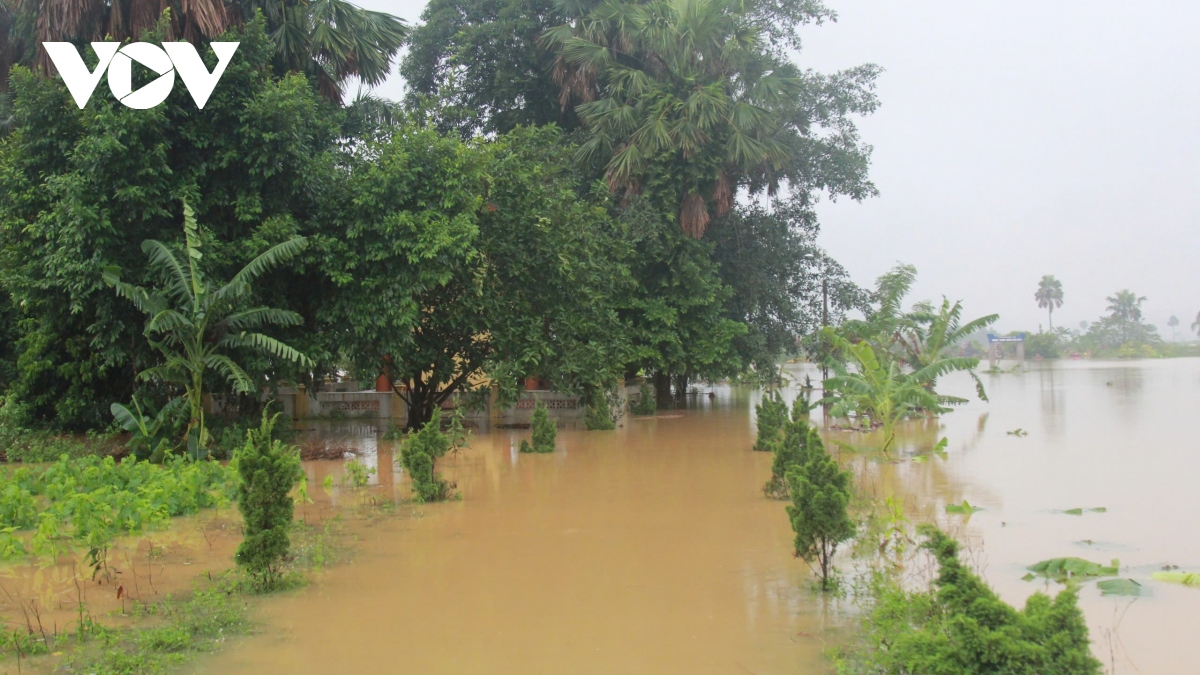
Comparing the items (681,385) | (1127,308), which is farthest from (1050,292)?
(681,385)

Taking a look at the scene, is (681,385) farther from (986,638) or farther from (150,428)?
(986,638)

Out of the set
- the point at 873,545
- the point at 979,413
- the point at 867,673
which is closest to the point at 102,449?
the point at 873,545

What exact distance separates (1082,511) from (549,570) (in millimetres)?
5521

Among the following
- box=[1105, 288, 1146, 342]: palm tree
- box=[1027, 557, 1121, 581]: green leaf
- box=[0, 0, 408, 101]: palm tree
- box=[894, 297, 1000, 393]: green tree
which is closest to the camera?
box=[1027, 557, 1121, 581]: green leaf

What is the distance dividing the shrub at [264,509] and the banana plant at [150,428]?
20.0ft

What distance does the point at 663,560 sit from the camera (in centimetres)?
747

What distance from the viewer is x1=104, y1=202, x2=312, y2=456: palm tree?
12.4 metres

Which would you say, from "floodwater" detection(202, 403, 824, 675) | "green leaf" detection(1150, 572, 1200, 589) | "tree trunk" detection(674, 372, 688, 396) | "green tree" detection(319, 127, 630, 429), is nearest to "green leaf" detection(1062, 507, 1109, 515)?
"green leaf" detection(1150, 572, 1200, 589)

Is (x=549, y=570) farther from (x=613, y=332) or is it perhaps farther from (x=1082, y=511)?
(x=613, y=332)

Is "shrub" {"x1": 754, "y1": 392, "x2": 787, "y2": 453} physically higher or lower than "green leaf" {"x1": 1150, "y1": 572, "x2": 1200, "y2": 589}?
higher

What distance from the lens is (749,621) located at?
5.79 meters

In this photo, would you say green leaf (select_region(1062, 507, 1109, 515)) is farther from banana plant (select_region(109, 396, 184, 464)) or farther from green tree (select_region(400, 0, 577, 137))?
green tree (select_region(400, 0, 577, 137))

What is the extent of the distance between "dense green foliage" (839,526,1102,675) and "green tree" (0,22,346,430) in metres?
11.2

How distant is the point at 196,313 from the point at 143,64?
3.61m
